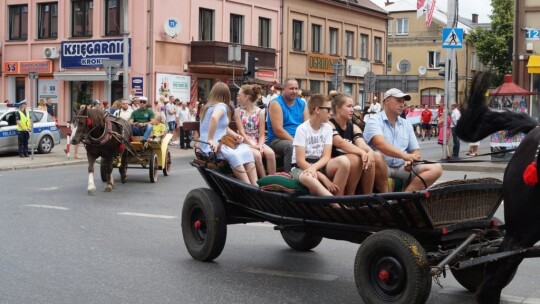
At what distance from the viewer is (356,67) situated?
161 ft

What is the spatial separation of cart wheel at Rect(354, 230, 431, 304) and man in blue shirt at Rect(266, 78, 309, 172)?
2736 millimetres

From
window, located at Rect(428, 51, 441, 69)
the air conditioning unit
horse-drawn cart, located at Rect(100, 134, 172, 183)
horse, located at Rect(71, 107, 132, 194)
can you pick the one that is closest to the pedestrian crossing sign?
horse-drawn cart, located at Rect(100, 134, 172, 183)

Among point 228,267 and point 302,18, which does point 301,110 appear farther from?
point 302,18

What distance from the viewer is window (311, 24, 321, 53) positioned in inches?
1774

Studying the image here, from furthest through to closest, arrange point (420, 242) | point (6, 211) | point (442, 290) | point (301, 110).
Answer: point (6, 211), point (301, 110), point (442, 290), point (420, 242)

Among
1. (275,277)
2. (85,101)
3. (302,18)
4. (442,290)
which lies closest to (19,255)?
(275,277)

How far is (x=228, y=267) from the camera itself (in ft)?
27.7

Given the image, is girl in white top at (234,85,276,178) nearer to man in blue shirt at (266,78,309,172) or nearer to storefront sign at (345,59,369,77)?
man in blue shirt at (266,78,309,172)

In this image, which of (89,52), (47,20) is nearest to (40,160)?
(89,52)

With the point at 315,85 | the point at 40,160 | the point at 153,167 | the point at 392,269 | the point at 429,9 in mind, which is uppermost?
the point at 429,9

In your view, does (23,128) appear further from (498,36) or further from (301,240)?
(498,36)

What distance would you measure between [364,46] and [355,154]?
44284 mm

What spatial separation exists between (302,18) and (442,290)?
3743 centimetres

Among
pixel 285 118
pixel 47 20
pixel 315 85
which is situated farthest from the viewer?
pixel 315 85
